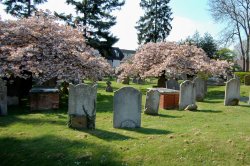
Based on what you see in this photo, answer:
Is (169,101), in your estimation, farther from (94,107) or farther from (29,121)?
(29,121)

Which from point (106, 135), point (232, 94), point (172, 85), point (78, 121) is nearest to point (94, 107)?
point (78, 121)

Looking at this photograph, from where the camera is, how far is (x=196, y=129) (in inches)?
413

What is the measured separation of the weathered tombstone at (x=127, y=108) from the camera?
10938 mm

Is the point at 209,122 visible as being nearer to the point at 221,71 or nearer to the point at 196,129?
the point at 196,129

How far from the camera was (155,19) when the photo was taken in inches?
2194

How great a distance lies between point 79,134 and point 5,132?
91.3 inches

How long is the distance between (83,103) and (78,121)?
588 millimetres

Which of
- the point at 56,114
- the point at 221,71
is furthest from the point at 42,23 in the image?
the point at 221,71

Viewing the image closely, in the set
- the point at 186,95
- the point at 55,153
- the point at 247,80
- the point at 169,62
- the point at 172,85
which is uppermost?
the point at 169,62

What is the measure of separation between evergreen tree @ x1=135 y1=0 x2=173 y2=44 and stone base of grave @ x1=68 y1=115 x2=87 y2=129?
1810 inches

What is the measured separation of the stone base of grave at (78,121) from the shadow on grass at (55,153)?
1.12 m

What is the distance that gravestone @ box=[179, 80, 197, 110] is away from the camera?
15.4 meters

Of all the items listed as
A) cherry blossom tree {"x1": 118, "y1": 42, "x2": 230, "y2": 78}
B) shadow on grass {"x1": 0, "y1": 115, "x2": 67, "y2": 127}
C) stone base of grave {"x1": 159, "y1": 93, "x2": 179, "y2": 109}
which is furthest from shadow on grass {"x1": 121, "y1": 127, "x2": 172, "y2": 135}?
cherry blossom tree {"x1": 118, "y1": 42, "x2": 230, "y2": 78}

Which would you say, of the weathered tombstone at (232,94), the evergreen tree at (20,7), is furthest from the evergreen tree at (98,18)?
the weathered tombstone at (232,94)
